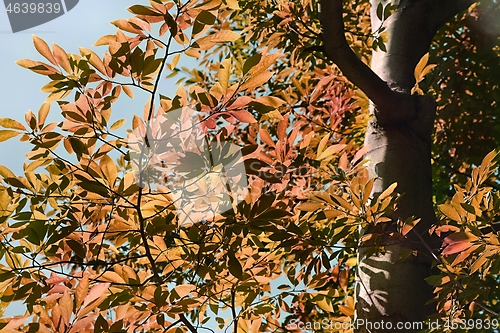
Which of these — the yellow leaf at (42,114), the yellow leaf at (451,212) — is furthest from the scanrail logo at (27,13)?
the yellow leaf at (451,212)

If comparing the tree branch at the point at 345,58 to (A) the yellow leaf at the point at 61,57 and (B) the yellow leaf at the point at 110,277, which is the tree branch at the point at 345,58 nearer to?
(A) the yellow leaf at the point at 61,57

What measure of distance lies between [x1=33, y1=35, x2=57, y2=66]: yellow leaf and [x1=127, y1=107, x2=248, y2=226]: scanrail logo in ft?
0.59

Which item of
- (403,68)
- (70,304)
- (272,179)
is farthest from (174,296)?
(403,68)

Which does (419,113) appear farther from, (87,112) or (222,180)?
(87,112)

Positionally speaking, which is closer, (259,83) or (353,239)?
(259,83)

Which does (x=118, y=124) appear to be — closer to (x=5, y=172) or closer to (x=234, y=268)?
(x=5, y=172)

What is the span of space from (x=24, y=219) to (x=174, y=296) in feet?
1.13

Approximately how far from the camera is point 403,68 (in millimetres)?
1506

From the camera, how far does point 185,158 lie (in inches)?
31.2

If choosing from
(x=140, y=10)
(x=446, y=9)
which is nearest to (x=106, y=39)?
(x=140, y=10)

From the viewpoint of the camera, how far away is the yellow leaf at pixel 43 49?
0.76 m

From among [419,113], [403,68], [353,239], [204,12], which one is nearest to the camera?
[204,12]

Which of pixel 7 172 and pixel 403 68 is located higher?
pixel 403 68

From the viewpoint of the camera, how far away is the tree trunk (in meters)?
1.08
